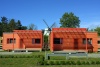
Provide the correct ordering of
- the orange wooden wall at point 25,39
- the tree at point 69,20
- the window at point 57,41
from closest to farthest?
the window at point 57,41 → the orange wooden wall at point 25,39 → the tree at point 69,20

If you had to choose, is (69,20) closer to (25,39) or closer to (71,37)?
(25,39)

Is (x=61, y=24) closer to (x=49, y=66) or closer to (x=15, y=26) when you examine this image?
(x=15, y=26)

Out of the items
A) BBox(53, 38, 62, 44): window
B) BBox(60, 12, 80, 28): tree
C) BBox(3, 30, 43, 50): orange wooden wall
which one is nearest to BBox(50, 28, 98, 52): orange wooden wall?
BBox(53, 38, 62, 44): window

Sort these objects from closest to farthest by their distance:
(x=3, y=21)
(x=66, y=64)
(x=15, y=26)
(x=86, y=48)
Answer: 1. (x=66, y=64)
2. (x=86, y=48)
3. (x=15, y=26)
4. (x=3, y=21)

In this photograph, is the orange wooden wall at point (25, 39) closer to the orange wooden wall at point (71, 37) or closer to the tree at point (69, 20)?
the orange wooden wall at point (71, 37)

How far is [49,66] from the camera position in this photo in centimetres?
1520

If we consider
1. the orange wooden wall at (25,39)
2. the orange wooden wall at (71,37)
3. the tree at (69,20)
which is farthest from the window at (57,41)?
the tree at (69,20)

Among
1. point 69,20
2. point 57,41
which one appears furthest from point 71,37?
point 69,20

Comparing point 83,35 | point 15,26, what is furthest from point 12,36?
point 15,26

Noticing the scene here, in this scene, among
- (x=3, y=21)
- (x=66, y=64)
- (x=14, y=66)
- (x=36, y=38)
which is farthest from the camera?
(x=3, y=21)

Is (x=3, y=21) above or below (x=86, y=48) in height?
above

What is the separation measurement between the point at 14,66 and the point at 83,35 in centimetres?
2464

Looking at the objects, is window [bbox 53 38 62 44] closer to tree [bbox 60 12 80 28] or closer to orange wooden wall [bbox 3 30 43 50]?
orange wooden wall [bbox 3 30 43 50]

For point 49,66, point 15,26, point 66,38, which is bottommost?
point 49,66
